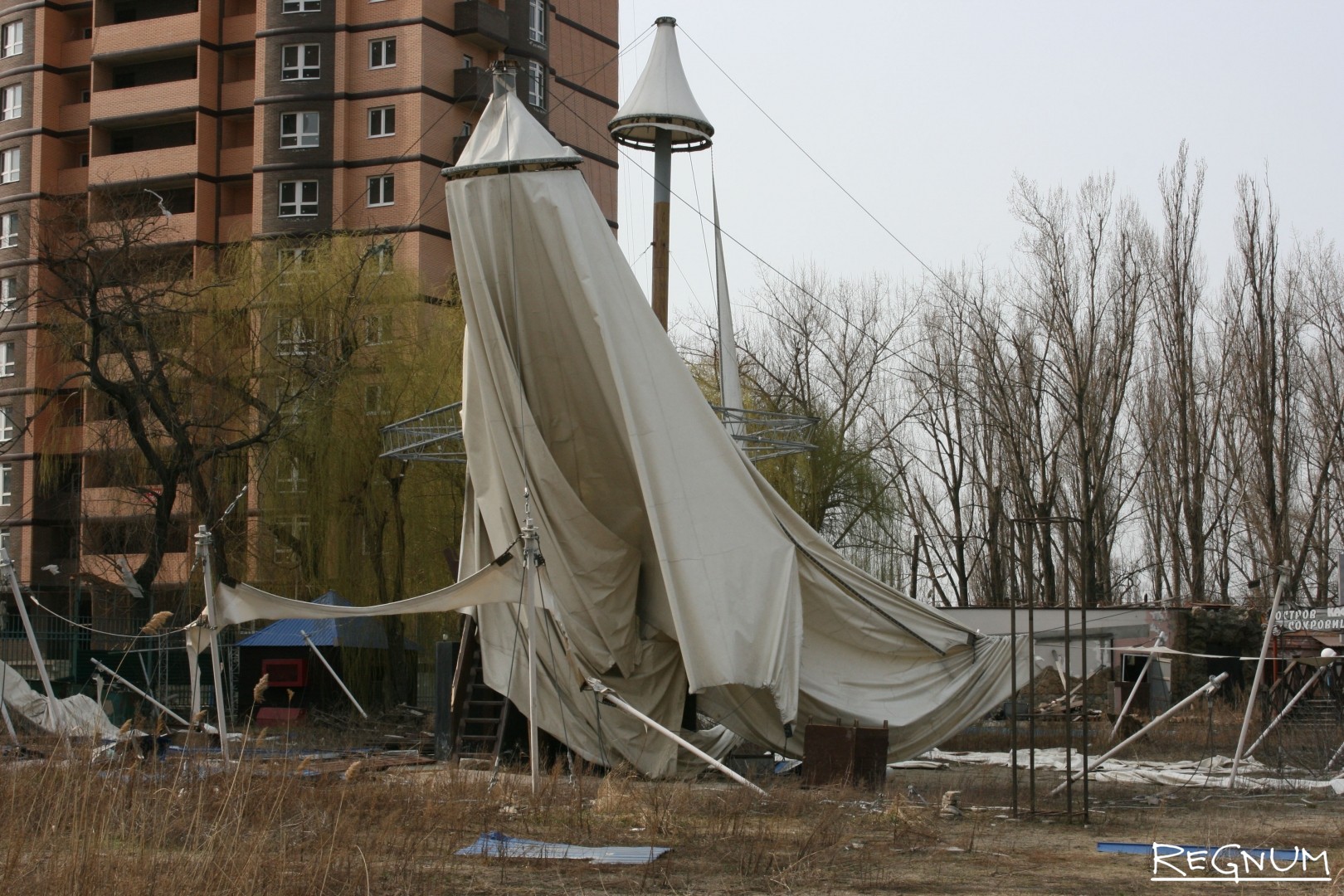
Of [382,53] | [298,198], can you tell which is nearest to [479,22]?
[382,53]

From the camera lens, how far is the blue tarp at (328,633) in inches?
1024

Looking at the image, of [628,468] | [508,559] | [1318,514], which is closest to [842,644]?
[628,468]

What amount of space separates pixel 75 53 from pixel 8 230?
6.72 meters

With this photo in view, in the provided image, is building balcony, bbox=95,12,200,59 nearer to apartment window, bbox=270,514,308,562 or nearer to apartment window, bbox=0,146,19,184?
apartment window, bbox=0,146,19,184

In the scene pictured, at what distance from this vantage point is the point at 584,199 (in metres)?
16.4

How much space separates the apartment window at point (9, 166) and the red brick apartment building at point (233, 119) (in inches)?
3.5

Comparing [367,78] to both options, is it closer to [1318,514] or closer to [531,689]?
[1318,514]

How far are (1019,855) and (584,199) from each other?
8913 mm

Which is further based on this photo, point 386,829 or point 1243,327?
point 1243,327

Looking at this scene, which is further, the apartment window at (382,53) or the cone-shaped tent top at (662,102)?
the apartment window at (382,53)

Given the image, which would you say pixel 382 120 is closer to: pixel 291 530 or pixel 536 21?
pixel 536 21

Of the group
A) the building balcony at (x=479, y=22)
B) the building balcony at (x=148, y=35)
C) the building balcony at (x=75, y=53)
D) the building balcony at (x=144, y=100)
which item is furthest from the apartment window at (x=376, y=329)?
the building balcony at (x=75, y=53)

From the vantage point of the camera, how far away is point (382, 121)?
46688 millimetres

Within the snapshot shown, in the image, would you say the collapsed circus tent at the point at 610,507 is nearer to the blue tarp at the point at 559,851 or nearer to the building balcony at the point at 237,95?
the blue tarp at the point at 559,851
